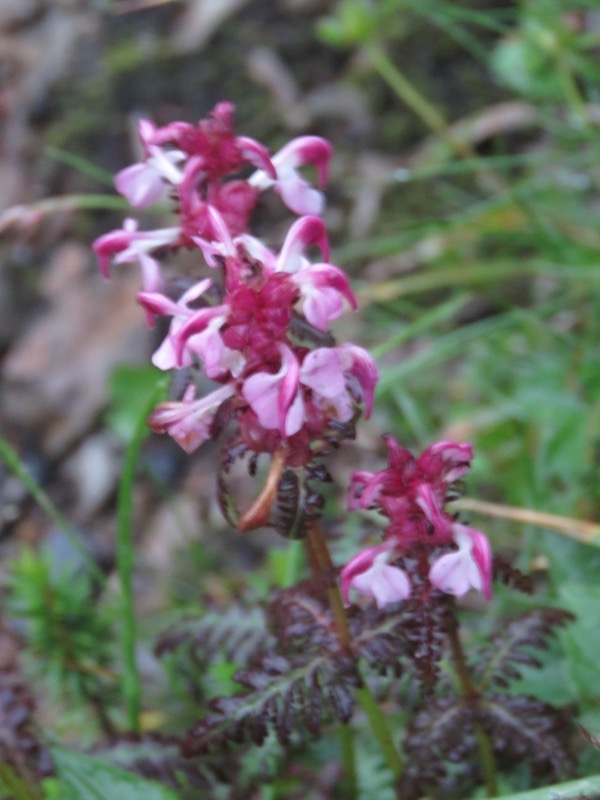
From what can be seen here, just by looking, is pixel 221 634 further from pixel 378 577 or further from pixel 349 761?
pixel 378 577

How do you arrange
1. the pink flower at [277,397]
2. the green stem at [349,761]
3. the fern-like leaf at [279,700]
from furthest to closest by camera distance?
the green stem at [349,761] < the fern-like leaf at [279,700] < the pink flower at [277,397]

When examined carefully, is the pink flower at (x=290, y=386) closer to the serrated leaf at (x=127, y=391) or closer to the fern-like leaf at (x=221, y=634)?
the fern-like leaf at (x=221, y=634)

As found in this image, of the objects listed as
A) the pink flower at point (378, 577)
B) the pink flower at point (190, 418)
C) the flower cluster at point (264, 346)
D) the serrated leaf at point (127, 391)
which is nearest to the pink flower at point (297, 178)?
the flower cluster at point (264, 346)

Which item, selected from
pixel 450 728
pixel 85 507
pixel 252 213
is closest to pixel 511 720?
pixel 450 728

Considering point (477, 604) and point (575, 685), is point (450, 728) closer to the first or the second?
point (575, 685)

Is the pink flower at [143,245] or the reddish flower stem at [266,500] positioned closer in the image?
the reddish flower stem at [266,500]

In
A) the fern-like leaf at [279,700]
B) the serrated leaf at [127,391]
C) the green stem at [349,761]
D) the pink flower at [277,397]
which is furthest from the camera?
the serrated leaf at [127,391]

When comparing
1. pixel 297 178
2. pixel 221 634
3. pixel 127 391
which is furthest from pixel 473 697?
pixel 127 391
